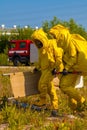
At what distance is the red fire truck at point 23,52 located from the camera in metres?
32.2

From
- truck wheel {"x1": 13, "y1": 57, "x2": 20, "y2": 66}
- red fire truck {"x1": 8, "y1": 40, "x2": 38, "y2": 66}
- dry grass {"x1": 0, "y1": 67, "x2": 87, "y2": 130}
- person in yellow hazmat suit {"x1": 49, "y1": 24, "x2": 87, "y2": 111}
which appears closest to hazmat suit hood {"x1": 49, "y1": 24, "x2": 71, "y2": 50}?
person in yellow hazmat suit {"x1": 49, "y1": 24, "x2": 87, "y2": 111}

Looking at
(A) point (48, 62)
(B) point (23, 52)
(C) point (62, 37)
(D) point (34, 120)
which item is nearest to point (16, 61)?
(B) point (23, 52)

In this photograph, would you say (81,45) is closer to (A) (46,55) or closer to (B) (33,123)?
(A) (46,55)

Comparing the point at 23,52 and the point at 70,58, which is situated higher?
the point at 70,58

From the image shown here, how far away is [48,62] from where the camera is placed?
909 cm

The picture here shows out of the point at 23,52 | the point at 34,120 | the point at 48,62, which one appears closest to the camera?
the point at 34,120

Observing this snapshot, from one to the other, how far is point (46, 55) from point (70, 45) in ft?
1.90

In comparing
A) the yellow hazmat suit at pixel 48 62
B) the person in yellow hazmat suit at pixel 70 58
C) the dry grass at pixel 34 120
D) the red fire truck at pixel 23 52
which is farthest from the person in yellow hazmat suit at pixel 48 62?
the red fire truck at pixel 23 52

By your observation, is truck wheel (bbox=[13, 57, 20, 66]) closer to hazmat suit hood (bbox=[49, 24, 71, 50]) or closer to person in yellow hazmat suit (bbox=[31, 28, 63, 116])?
person in yellow hazmat suit (bbox=[31, 28, 63, 116])

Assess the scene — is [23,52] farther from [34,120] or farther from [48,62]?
[34,120]

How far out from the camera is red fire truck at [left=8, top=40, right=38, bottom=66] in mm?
32156

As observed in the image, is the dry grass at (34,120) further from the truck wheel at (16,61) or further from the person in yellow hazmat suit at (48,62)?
the truck wheel at (16,61)

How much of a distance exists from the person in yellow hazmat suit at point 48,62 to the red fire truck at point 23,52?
22.8m

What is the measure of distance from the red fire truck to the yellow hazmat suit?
22.8m
